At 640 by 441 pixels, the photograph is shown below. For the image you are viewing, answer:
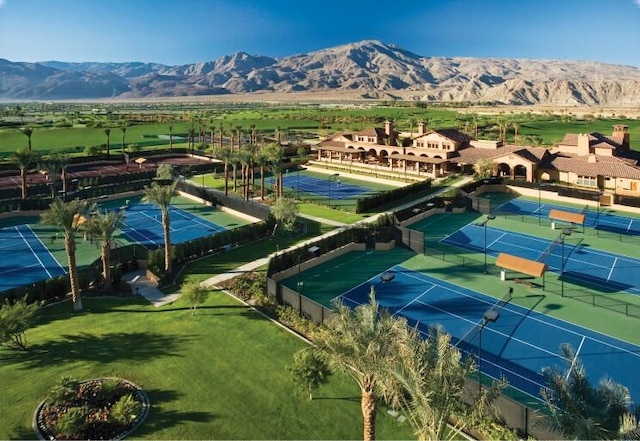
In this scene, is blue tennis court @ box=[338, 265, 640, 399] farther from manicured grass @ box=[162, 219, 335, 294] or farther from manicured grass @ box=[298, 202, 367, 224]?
manicured grass @ box=[298, 202, 367, 224]

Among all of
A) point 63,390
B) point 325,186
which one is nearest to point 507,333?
point 63,390

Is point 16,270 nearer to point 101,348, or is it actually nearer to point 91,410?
point 101,348

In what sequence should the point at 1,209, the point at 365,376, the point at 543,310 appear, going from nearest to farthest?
the point at 365,376 < the point at 543,310 < the point at 1,209

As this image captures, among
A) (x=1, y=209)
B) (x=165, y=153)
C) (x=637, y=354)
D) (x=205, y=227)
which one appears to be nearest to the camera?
(x=637, y=354)

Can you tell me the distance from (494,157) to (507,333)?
4749 cm

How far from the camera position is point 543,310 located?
2752cm

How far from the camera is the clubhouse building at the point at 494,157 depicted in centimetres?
5834

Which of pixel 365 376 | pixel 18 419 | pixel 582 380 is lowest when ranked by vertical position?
pixel 18 419

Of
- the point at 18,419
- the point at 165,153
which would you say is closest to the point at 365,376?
the point at 18,419

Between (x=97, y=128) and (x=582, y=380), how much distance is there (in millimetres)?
145850

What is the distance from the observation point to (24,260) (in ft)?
123

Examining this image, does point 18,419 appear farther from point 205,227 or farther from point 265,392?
point 205,227

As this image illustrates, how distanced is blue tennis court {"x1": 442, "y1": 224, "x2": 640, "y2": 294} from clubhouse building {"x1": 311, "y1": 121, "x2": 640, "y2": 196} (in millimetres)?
23688

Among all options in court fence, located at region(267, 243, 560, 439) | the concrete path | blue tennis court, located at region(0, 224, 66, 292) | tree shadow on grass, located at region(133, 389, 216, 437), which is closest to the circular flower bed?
tree shadow on grass, located at region(133, 389, 216, 437)
